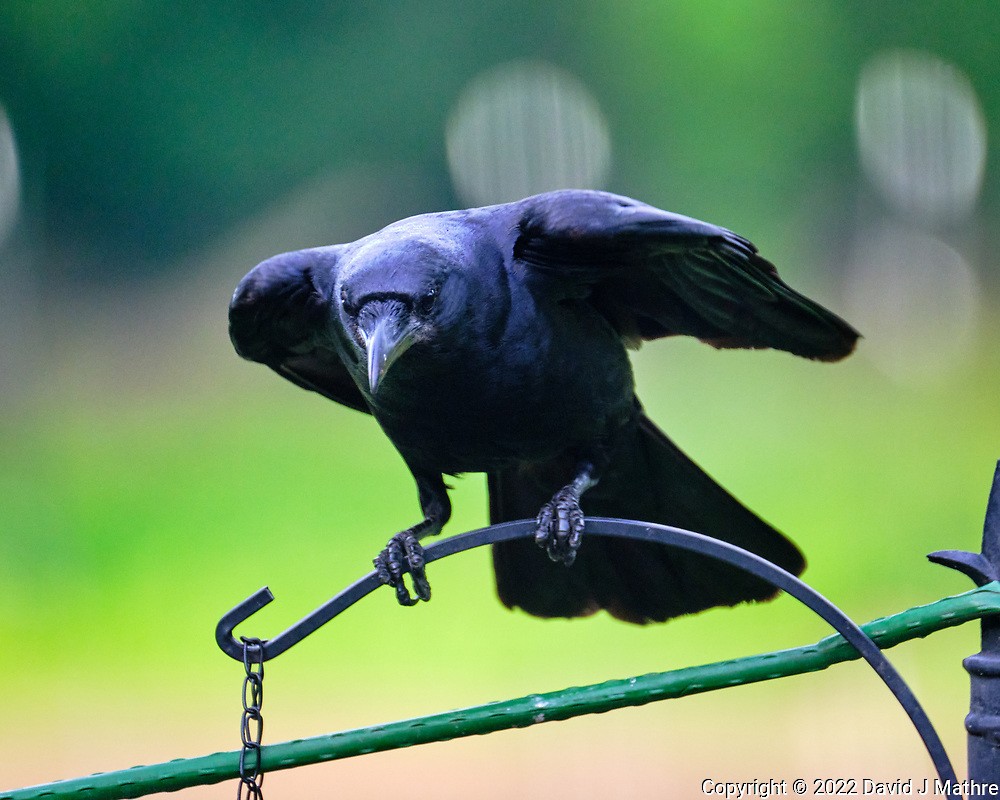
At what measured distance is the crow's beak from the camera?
3.87ft

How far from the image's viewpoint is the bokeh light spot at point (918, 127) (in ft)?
10.3

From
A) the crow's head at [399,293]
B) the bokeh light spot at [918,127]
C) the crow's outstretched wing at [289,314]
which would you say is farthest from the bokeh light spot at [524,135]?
the crow's head at [399,293]

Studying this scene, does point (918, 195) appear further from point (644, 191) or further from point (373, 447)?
point (373, 447)

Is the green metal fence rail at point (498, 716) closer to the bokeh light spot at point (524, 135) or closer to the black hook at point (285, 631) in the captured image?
the black hook at point (285, 631)

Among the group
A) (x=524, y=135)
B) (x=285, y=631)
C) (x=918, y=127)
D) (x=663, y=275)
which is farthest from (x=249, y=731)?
(x=918, y=127)

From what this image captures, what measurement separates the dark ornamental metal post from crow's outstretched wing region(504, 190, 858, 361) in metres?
0.47

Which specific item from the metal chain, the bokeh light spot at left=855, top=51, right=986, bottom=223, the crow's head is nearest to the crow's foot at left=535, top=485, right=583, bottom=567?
the crow's head

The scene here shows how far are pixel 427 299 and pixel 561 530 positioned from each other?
338 mm

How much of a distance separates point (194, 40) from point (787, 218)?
1862 mm

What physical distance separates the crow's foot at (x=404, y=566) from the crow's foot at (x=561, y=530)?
159mm

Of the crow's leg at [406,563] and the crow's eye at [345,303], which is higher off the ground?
the crow's eye at [345,303]

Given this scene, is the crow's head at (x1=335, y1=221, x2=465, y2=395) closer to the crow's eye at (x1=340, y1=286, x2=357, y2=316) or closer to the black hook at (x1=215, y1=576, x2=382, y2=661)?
the crow's eye at (x1=340, y1=286, x2=357, y2=316)

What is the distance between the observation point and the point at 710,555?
1.01 metres

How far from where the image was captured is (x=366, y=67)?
3184 millimetres
